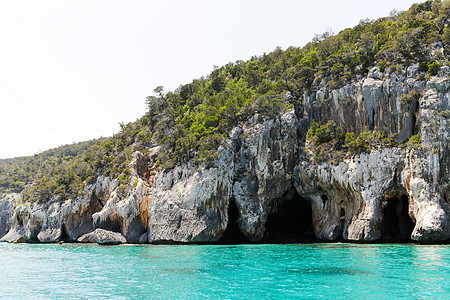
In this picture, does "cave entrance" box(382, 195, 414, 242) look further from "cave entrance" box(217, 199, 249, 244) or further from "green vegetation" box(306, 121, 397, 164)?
"cave entrance" box(217, 199, 249, 244)

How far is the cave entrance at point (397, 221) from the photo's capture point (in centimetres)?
3312

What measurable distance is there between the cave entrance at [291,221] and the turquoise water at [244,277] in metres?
15.3

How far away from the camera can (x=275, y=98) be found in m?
40.3

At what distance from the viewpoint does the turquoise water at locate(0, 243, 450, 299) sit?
522 inches

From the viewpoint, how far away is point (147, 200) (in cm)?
Result: 4034

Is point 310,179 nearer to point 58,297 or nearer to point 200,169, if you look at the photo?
point 200,169

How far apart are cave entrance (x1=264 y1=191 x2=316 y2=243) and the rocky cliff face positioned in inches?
5.1

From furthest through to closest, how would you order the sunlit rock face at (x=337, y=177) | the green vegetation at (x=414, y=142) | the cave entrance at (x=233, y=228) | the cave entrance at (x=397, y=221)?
the cave entrance at (x=233, y=228)
the cave entrance at (x=397, y=221)
the green vegetation at (x=414, y=142)
the sunlit rock face at (x=337, y=177)

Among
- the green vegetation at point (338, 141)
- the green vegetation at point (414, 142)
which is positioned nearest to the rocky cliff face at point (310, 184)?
the green vegetation at point (414, 142)

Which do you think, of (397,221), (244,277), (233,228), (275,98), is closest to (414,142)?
(397,221)

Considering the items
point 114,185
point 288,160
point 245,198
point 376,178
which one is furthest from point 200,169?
point 376,178

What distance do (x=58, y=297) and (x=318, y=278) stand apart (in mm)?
11397

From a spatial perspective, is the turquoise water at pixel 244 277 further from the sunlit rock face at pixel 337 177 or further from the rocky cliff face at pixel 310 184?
the rocky cliff face at pixel 310 184

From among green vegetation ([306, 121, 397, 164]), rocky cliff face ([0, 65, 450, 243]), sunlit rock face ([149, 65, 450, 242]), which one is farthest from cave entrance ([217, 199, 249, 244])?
green vegetation ([306, 121, 397, 164])
